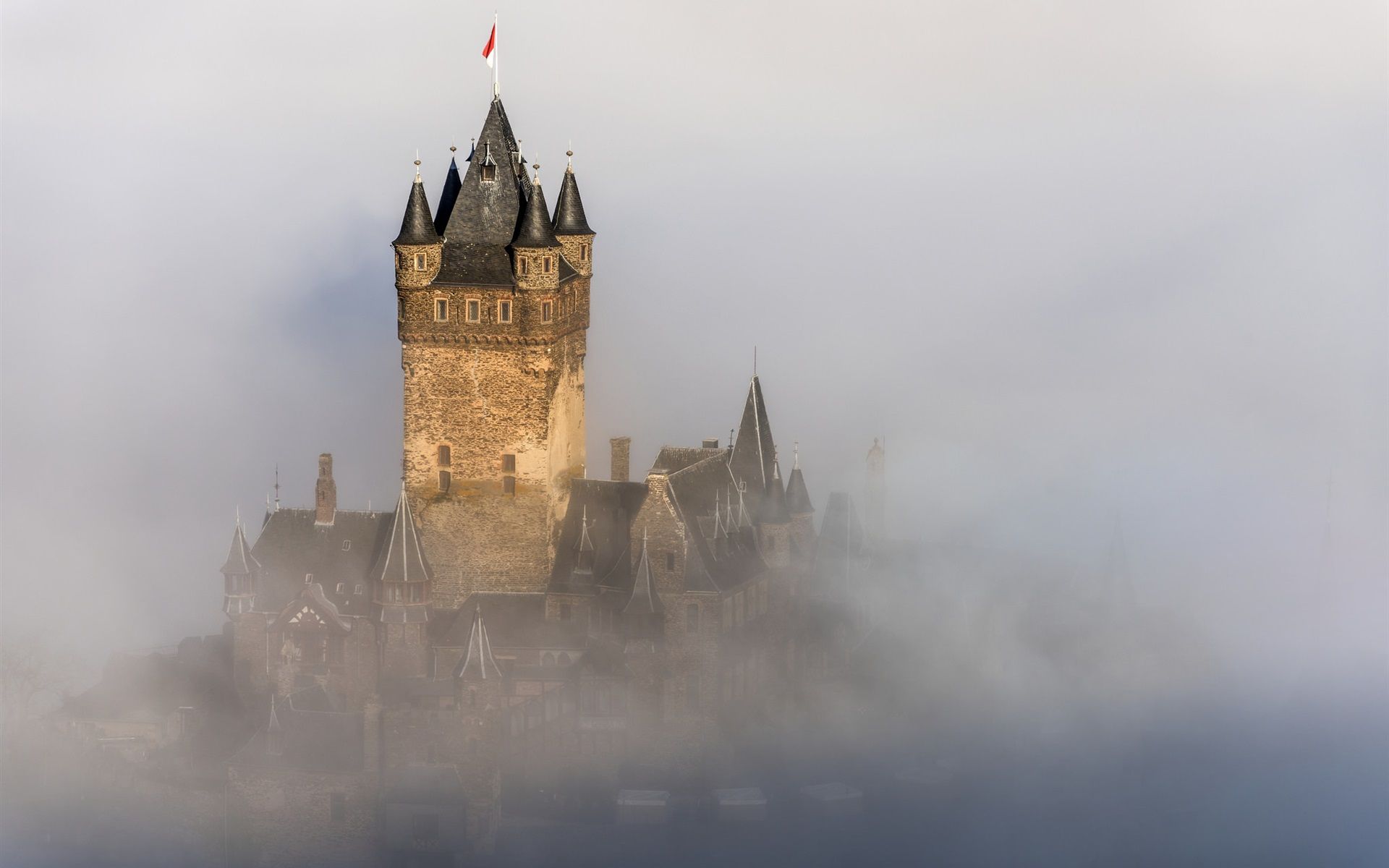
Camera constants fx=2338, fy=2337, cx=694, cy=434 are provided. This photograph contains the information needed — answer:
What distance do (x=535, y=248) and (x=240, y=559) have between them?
1647 centimetres

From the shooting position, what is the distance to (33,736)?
9125 centimetres

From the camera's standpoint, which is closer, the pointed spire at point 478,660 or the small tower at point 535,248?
the pointed spire at point 478,660

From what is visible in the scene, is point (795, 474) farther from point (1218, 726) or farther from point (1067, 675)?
point (1218, 726)

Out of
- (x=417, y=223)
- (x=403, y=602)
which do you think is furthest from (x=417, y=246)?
(x=403, y=602)

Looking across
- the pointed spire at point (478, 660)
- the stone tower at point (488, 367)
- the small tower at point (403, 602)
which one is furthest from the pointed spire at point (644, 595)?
the small tower at point (403, 602)

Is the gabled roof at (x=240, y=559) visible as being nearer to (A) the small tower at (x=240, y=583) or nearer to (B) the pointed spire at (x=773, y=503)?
(A) the small tower at (x=240, y=583)

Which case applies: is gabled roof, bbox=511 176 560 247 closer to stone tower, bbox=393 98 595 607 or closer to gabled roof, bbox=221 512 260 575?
stone tower, bbox=393 98 595 607

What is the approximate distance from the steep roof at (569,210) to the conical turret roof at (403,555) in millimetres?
12102

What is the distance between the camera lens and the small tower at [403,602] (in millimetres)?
86812

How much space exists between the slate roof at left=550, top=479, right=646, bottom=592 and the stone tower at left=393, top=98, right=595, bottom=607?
606 mm

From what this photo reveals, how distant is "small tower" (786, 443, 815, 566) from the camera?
93.4m

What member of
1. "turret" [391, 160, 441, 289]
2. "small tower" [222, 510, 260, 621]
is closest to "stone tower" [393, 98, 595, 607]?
"turret" [391, 160, 441, 289]

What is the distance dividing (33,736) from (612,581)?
23772 millimetres

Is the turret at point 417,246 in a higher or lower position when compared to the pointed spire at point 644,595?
higher
